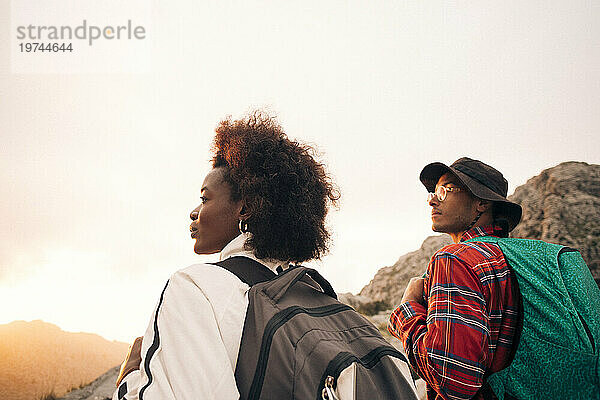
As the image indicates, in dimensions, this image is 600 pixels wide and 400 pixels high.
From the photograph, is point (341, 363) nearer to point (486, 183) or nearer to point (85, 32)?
point (486, 183)

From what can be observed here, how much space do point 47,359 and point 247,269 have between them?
14.9ft

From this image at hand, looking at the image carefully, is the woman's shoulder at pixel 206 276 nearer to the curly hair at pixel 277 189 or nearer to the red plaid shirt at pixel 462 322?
the curly hair at pixel 277 189

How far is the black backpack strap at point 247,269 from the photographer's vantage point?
1094 mm

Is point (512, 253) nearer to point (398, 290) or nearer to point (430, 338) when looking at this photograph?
point (430, 338)

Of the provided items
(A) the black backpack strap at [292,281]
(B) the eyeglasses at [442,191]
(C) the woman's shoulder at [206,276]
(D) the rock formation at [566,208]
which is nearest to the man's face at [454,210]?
(B) the eyeglasses at [442,191]

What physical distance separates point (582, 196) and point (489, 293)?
3.67 metres

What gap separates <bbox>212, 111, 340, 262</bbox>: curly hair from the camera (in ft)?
4.19

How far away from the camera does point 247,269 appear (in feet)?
3.72

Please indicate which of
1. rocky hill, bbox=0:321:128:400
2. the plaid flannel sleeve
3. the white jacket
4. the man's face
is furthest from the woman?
rocky hill, bbox=0:321:128:400

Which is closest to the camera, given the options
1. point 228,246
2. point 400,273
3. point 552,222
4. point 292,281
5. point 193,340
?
point 193,340

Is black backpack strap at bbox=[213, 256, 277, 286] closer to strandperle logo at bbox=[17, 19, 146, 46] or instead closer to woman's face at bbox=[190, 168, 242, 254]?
woman's face at bbox=[190, 168, 242, 254]

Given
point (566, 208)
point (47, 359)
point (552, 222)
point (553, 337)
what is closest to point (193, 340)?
point (553, 337)

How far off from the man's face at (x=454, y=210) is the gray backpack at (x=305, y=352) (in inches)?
32.1

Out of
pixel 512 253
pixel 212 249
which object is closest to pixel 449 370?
pixel 512 253
